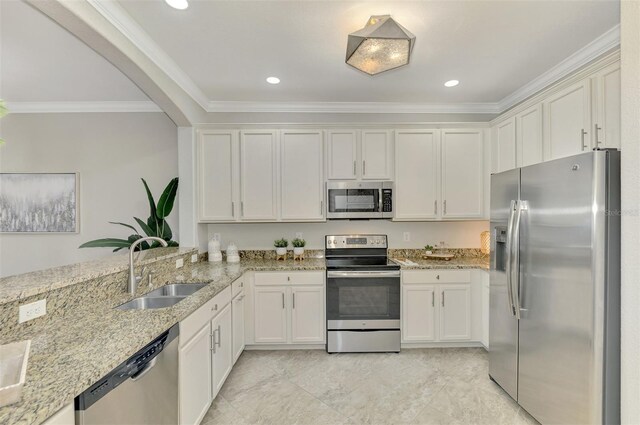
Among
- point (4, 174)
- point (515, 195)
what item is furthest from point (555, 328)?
point (4, 174)

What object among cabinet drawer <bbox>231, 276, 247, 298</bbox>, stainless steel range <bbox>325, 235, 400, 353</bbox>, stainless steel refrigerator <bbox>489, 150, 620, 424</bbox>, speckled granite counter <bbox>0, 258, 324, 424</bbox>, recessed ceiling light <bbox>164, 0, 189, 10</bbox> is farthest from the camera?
stainless steel range <bbox>325, 235, 400, 353</bbox>

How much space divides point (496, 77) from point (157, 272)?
11.9ft

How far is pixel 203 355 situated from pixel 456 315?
8.36 ft

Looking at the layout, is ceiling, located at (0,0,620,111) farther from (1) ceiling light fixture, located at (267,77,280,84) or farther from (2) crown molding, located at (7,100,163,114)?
(2) crown molding, located at (7,100,163,114)

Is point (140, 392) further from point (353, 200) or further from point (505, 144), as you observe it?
point (505, 144)

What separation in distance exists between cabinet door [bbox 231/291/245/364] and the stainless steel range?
890mm

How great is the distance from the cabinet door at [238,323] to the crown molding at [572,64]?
11.9ft

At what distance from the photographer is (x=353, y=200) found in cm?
339

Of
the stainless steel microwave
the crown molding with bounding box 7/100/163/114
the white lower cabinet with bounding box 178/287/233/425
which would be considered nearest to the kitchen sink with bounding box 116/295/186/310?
the white lower cabinet with bounding box 178/287/233/425

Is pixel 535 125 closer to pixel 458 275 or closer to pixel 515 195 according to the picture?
pixel 515 195

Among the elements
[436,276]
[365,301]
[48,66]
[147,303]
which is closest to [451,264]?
[436,276]

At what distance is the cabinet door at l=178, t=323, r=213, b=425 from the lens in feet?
Result: 5.67

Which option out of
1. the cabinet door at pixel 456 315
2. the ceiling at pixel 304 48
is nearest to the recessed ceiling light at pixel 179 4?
the ceiling at pixel 304 48

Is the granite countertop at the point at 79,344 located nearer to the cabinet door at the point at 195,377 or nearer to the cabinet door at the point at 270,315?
the cabinet door at the point at 195,377
